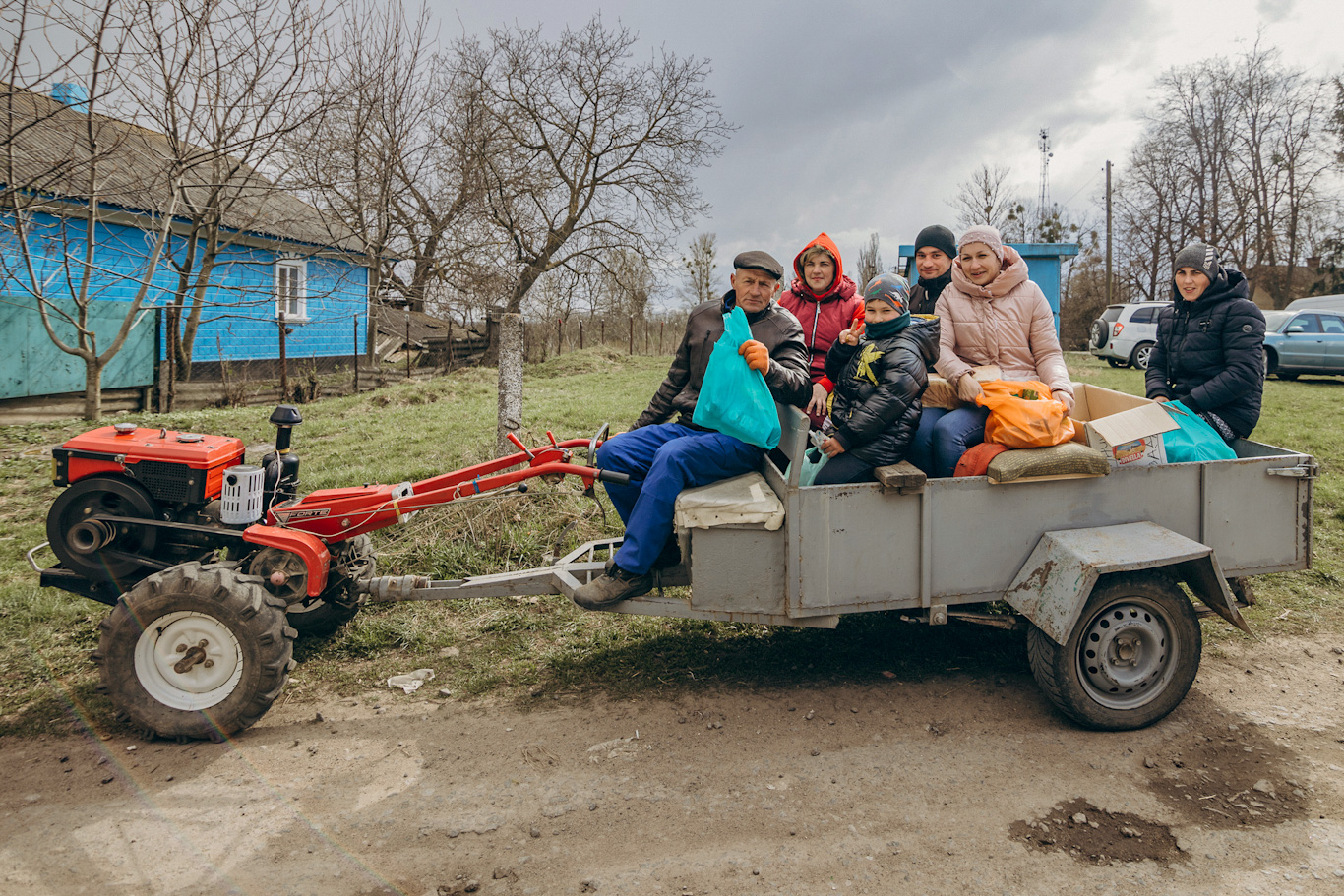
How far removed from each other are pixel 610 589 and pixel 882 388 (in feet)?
5.22

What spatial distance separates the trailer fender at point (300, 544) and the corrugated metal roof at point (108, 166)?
362cm

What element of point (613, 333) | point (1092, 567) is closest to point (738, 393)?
point (1092, 567)

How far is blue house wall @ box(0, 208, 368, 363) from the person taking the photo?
13359 millimetres

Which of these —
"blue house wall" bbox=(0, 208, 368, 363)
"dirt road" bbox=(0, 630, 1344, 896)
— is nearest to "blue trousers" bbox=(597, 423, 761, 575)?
"dirt road" bbox=(0, 630, 1344, 896)

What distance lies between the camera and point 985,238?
4.29 meters

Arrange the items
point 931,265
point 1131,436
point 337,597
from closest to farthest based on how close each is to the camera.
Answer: point 1131,436 → point 337,597 → point 931,265

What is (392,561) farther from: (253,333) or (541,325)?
(541,325)

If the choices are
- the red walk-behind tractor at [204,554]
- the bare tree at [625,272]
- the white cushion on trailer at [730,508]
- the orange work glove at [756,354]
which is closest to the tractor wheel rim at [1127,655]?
the white cushion on trailer at [730,508]

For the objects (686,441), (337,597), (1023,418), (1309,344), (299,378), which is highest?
(1309,344)

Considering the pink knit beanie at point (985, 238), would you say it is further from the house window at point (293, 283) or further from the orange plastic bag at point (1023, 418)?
the house window at point (293, 283)

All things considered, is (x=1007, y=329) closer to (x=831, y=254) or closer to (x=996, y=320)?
(x=996, y=320)

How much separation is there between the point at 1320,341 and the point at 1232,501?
666 inches

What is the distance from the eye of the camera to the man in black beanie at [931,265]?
5078 millimetres

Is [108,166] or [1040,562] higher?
[108,166]
